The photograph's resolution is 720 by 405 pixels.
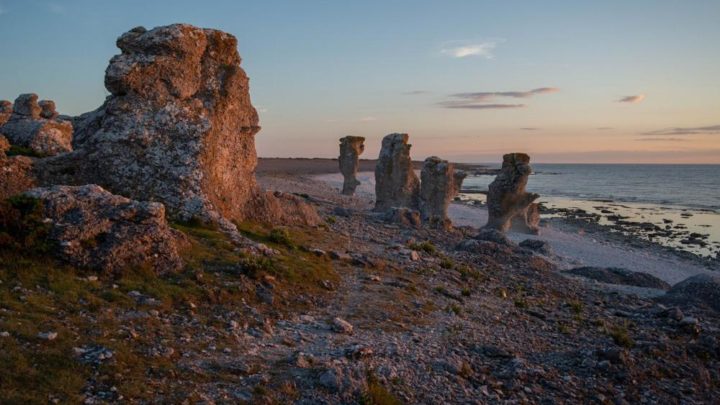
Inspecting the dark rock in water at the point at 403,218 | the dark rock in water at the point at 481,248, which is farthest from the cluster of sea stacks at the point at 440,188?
the dark rock in water at the point at 481,248

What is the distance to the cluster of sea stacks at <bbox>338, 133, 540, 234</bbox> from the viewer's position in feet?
131

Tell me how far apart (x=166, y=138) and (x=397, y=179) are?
27.7 metres

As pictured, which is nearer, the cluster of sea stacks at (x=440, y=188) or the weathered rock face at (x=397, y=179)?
the cluster of sea stacks at (x=440, y=188)

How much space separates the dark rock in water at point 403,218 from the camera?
32.3 meters

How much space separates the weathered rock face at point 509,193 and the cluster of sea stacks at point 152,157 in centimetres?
2181

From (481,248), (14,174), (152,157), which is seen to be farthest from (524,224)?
(14,174)

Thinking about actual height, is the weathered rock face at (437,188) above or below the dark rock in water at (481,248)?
above

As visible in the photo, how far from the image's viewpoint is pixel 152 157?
16422mm

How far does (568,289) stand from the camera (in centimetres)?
2114

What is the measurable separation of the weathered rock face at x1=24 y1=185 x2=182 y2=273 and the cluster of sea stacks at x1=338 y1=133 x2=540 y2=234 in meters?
26.2

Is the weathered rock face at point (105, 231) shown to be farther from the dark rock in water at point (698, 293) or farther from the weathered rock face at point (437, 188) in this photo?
the weathered rock face at point (437, 188)

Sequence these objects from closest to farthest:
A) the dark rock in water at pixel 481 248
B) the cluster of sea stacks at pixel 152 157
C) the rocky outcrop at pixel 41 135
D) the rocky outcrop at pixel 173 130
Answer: the cluster of sea stacks at pixel 152 157, the rocky outcrop at pixel 173 130, the rocky outcrop at pixel 41 135, the dark rock in water at pixel 481 248

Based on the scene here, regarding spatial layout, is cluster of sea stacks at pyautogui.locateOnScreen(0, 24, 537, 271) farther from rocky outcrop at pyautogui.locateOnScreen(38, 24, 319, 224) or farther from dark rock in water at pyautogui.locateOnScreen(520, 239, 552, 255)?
dark rock in water at pyautogui.locateOnScreen(520, 239, 552, 255)

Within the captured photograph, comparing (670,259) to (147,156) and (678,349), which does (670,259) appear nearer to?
(678,349)
